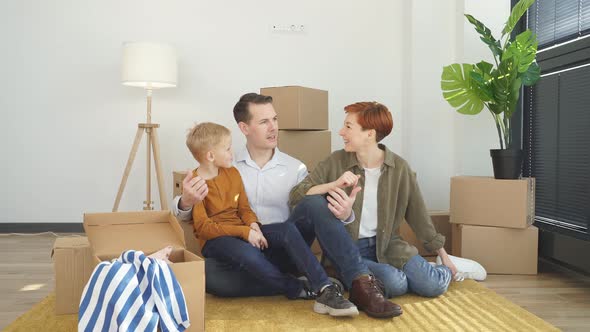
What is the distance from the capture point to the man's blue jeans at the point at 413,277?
222 centimetres

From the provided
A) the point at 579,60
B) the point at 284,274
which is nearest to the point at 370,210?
the point at 284,274

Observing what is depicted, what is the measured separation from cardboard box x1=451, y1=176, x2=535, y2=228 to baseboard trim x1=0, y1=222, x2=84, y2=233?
2.68 metres

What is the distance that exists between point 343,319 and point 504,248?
128 centimetres

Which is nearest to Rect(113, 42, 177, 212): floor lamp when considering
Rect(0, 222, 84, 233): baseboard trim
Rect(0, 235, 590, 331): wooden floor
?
Rect(0, 222, 84, 233): baseboard trim

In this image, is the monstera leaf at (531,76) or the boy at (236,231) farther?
the monstera leaf at (531,76)

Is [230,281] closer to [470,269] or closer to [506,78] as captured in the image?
[470,269]

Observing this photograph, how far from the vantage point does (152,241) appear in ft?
Answer: 6.38

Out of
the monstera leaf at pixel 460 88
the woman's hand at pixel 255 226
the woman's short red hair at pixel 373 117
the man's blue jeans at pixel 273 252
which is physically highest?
the monstera leaf at pixel 460 88

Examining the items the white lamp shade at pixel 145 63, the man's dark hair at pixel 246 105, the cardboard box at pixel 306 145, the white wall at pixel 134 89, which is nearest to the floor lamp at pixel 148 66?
the white lamp shade at pixel 145 63

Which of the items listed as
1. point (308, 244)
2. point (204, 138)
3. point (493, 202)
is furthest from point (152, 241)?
point (493, 202)

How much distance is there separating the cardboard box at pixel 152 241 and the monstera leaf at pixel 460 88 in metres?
1.81

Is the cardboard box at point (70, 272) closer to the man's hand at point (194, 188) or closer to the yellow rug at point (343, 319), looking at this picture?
the yellow rug at point (343, 319)

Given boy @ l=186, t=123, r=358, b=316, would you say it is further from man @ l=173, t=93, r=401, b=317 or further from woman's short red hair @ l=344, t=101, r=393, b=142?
woman's short red hair @ l=344, t=101, r=393, b=142

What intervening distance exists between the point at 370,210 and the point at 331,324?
1.97 ft
